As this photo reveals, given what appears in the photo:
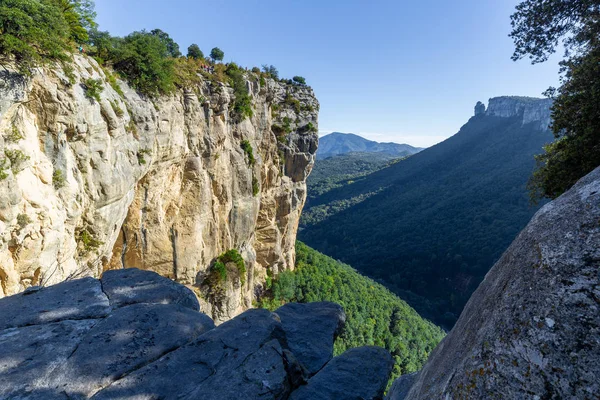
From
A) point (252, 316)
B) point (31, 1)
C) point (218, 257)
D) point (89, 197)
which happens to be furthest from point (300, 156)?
point (252, 316)

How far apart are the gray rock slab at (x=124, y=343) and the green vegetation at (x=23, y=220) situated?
17.6 feet

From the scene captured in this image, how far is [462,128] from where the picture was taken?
142625 mm

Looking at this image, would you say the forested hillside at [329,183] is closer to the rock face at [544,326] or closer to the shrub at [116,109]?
the shrub at [116,109]

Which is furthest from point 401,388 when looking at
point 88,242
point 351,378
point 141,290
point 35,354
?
point 88,242

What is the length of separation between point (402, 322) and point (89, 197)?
38.2m

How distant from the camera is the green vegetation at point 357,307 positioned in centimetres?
2984

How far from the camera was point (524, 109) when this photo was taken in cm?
11131

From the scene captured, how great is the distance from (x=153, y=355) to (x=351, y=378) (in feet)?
9.97

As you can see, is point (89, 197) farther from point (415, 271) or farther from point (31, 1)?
point (415, 271)

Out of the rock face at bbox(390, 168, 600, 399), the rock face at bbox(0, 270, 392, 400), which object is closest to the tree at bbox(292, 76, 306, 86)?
the rock face at bbox(0, 270, 392, 400)

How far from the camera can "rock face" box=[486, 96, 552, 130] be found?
10000 centimetres

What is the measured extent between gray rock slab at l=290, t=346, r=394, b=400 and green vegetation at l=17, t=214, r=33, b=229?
8.46m

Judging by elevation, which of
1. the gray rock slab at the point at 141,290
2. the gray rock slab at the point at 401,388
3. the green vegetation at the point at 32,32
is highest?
the green vegetation at the point at 32,32

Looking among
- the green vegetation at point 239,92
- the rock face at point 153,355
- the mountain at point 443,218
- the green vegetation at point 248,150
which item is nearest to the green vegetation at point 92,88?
the rock face at point 153,355
